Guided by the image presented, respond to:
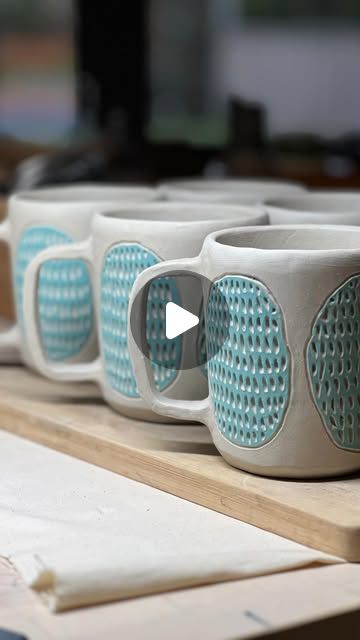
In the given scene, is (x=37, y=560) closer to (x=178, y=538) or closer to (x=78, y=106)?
(x=178, y=538)

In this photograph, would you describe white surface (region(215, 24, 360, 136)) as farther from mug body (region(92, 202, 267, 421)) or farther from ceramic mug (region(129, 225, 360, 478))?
ceramic mug (region(129, 225, 360, 478))

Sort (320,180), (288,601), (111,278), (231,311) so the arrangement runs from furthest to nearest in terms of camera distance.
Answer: (320,180)
(111,278)
(231,311)
(288,601)

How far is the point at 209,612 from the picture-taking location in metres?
0.60

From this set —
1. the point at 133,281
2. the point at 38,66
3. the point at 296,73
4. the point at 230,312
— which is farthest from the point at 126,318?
the point at 38,66

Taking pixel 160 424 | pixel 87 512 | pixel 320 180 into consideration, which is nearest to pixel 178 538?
pixel 87 512

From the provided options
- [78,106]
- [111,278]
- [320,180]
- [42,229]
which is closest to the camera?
[111,278]

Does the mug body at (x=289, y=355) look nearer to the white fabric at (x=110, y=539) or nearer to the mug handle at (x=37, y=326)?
the white fabric at (x=110, y=539)

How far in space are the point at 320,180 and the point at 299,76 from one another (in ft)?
0.60

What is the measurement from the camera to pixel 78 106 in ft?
7.42

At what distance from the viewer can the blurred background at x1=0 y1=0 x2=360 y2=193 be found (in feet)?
6.45

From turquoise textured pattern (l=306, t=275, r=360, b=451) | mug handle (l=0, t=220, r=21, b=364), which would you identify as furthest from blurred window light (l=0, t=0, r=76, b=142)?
turquoise textured pattern (l=306, t=275, r=360, b=451)
